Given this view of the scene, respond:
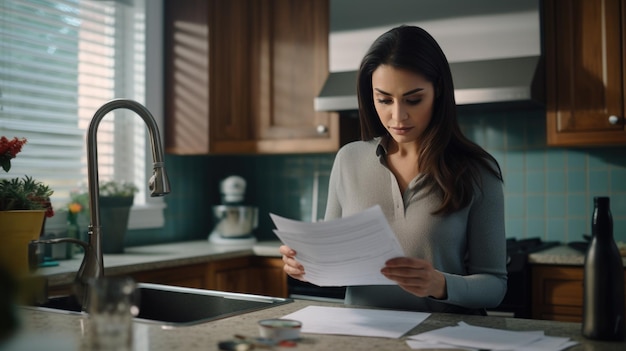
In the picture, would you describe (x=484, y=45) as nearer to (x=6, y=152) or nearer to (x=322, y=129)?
(x=322, y=129)

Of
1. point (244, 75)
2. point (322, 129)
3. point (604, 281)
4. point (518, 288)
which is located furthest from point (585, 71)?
point (604, 281)

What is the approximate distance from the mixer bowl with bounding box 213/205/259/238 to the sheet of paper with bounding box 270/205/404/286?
2042 mm

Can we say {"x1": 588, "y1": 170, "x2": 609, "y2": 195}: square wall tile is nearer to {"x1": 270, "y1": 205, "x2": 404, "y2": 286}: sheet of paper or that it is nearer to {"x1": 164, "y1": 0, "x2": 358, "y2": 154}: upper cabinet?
{"x1": 164, "y1": 0, "x2": 358, "y2": 154}: upper cabinet

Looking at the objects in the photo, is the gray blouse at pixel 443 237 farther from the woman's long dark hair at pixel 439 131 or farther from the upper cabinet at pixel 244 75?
the upper cabinet at pixel 244 75

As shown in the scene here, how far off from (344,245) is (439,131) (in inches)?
20.8

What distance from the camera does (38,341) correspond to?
0.84m

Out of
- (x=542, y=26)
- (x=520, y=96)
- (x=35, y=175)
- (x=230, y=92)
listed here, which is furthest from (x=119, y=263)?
(x=542, y=26)

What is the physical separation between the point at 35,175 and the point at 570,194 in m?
2.42

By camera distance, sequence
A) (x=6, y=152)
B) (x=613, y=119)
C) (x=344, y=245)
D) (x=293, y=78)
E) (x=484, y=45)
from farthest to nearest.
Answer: (x=293, y=78)
(x=484, y=45)
(x=613, y=119)
(x=6, y=152)
(x=344, y=245)

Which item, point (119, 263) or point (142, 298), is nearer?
point (142, 298)

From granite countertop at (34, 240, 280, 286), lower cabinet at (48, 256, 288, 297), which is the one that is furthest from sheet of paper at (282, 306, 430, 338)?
lower cabinet at (48, 256, 288, 297)

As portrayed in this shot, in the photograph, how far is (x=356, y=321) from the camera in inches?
53.4

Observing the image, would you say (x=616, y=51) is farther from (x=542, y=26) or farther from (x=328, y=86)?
(x=328, y=86)

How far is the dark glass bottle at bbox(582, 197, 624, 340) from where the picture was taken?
1146 millimetres
